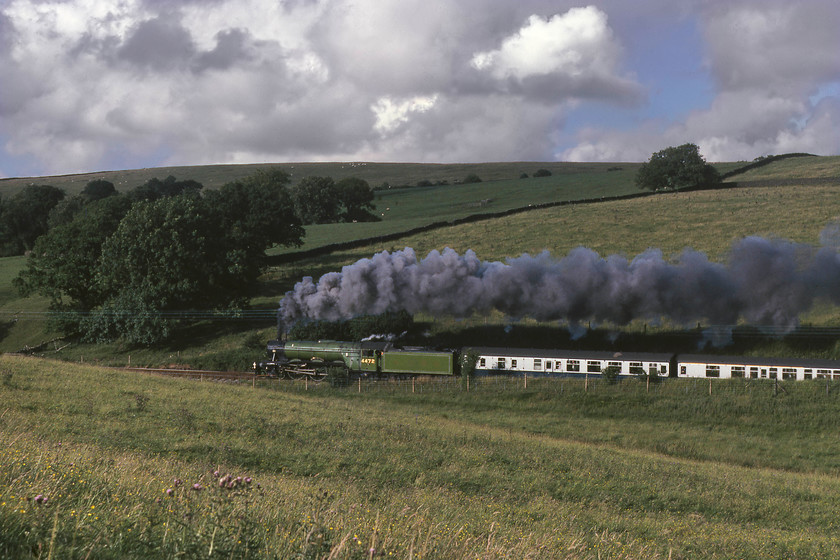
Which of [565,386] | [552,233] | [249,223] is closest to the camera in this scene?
[565,386]

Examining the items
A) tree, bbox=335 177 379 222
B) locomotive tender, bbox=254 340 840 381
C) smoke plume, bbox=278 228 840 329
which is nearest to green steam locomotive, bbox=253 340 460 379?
locomotive tender, bbox=254 340 840 381

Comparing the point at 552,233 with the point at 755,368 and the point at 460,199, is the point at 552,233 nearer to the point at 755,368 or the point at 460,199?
the point at 755,368

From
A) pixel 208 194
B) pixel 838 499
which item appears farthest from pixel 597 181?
pixel 838 499

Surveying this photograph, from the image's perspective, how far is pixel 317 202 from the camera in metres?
138

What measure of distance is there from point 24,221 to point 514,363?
11641 centimetres

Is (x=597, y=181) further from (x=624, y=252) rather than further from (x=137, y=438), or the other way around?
(x=137, y=438)

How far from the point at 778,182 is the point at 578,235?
52.2m

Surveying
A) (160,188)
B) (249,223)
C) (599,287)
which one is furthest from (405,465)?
(160,188)

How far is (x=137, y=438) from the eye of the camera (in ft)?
83.3

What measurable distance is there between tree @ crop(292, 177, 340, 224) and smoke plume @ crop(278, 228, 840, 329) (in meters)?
81.7

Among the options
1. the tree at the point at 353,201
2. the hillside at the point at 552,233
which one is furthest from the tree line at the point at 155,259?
the tree at the point at 353,201

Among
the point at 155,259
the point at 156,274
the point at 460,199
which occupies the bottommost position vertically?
the point at 156,274

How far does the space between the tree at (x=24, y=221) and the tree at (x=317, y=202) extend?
156 feet

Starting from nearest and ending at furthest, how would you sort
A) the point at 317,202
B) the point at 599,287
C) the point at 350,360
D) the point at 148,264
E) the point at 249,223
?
the point at 350,360 < the point at 599,287 < the point at 148,264 < the point at 249,223 < the point at 317,202
